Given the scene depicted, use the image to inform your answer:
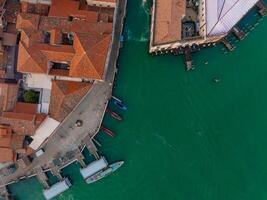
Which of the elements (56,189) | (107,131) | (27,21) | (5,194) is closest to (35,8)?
(27,21)

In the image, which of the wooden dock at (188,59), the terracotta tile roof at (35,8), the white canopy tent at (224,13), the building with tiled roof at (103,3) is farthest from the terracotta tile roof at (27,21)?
the white canopy tent at (224,13)

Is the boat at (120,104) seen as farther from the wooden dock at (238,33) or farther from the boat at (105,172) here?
the wooden dock at (238,33)

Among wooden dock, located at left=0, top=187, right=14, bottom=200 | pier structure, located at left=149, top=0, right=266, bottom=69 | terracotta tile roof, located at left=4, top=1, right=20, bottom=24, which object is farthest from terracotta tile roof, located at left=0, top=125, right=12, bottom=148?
pier structure, located at left=149, top=0, right=266, bottom=69

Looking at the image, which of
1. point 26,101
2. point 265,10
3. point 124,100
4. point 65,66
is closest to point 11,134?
point 26,101

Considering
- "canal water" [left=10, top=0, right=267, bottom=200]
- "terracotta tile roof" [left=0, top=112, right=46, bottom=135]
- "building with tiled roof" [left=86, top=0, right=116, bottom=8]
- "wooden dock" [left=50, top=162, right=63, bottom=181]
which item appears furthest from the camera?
"wooden dock" [left=50, top=162, right=63, bottom=181]

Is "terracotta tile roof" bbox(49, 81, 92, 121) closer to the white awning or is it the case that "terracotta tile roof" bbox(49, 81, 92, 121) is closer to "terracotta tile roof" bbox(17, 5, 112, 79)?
the white awning
